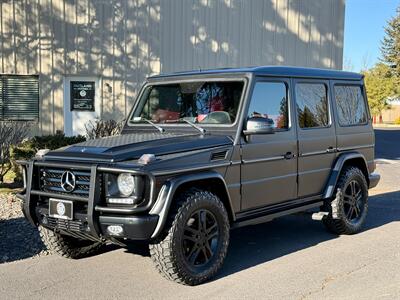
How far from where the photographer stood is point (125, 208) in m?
4.33

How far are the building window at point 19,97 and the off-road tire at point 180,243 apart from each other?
10.1m

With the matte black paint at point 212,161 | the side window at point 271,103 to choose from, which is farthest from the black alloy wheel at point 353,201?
the side window at point 271,103

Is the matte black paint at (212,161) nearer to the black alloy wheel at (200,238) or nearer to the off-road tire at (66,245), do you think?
the black alloy wheel at (200,238)

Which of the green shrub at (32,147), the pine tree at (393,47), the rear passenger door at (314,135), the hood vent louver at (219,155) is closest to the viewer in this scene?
the hood vent louver at (219,155)

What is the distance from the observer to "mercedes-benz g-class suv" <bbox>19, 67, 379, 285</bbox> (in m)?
4.42

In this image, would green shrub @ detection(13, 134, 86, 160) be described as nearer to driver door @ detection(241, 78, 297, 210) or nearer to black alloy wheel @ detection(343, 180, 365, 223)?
driver door @ detection(241, 78, 297, 210)

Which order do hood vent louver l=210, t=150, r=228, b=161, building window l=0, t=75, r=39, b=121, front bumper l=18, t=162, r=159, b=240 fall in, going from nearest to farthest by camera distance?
front bumper l=18, t=162, r=159, b=240, hood vent louver l=210, t=150, r=228, b=161, building window l=0, t=75, r=39, b=121

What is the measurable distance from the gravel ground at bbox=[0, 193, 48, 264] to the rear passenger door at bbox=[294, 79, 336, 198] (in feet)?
10.4

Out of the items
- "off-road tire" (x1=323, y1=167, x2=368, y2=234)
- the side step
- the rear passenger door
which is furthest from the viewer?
"off-road tire" (x1=323, y1=167, x2=368, y2=234)

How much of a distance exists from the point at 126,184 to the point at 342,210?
3.30m

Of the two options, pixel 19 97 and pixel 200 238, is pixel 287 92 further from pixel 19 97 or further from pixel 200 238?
pixel 19 97

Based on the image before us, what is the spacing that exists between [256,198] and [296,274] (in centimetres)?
87

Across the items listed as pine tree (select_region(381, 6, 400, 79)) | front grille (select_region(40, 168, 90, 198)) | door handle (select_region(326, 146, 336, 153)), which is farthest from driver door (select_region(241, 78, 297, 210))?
pine tree (select_region(381, 6, 400, 79))

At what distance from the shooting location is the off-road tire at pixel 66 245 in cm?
541
